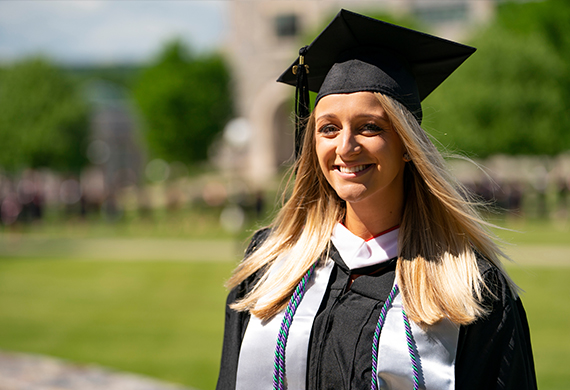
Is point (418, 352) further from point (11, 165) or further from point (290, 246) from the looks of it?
point (11, 165)

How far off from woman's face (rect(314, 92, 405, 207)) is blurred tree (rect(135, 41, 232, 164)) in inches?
1339

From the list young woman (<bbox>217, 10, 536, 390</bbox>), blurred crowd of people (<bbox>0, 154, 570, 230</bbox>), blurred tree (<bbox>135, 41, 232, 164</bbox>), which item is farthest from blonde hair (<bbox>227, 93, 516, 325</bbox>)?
blurred tree (<bbox>135, 41, 232, 164</bbox>)

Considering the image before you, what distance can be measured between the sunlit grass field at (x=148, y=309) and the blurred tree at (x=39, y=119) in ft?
73.3

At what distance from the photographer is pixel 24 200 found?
2791 centimetres

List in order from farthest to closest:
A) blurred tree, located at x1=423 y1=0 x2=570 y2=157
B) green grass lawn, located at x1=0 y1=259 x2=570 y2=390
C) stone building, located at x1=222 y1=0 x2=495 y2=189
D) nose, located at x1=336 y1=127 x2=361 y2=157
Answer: stone building, located at x1=222 y1=0 x2=495 y2=189, blurred tree, located at x1=423 y1=0 x2=570 y2=157, green grass lawn, located at x1=0 y1=259 x2=570 y2=390, nose, located at x1=336 y1=127 x2=361 y2=157

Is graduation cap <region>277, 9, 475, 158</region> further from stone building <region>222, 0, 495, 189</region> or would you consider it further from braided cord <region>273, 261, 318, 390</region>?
stone building <region>222, 0, 495, 189</region>

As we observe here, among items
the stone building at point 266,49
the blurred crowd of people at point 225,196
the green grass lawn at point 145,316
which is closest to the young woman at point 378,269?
the green grass lawn at point 145,316

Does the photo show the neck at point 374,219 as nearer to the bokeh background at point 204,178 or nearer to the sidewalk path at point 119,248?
the bokeh background at point 204,178

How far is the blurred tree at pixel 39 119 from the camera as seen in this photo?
119ft

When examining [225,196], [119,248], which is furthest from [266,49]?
[119,248]

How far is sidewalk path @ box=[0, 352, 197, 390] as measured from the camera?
562 centimetres

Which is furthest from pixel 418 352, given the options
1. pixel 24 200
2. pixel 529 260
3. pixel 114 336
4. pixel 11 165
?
pixel 11 165

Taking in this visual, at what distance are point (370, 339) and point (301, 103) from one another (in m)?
1.04

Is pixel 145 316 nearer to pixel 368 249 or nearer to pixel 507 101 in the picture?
pixel 368 249
